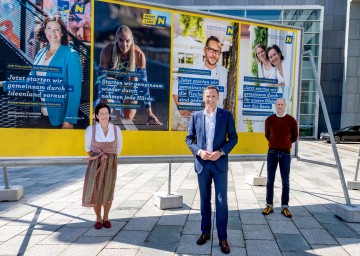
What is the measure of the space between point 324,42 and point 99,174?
3145cm

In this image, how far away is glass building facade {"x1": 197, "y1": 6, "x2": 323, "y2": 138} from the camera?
92.6ft

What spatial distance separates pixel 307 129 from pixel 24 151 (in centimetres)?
2850

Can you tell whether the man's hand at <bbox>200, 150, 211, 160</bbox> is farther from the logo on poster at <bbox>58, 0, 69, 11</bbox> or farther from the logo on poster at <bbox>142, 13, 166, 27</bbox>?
the logo on poster at <bbox>58, 0, 69, 11</bbox>

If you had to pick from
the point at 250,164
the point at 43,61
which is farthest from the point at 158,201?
the point at 250,164

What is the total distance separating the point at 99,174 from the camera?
4.27 metres

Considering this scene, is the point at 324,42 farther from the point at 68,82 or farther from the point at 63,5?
the point at 68,82

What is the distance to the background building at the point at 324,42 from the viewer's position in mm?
27922

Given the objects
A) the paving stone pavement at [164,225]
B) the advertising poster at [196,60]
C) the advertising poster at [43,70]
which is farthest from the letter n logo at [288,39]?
the advertising poster at [43,70]

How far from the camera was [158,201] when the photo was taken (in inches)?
218

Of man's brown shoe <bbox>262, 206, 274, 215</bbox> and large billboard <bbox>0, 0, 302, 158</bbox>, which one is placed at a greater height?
large billboard <bbox>0, 0, 302, 158</bbox>

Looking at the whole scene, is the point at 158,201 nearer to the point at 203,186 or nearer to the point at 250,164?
the point at 203,186

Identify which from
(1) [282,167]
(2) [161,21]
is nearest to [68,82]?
(2) [161,21]

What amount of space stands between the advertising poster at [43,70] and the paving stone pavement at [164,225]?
1586 millimetres

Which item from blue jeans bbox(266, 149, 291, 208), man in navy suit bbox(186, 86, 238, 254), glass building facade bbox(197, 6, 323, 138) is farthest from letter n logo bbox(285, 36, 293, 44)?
glass building facade bbox(197, 6, 323, 138)
